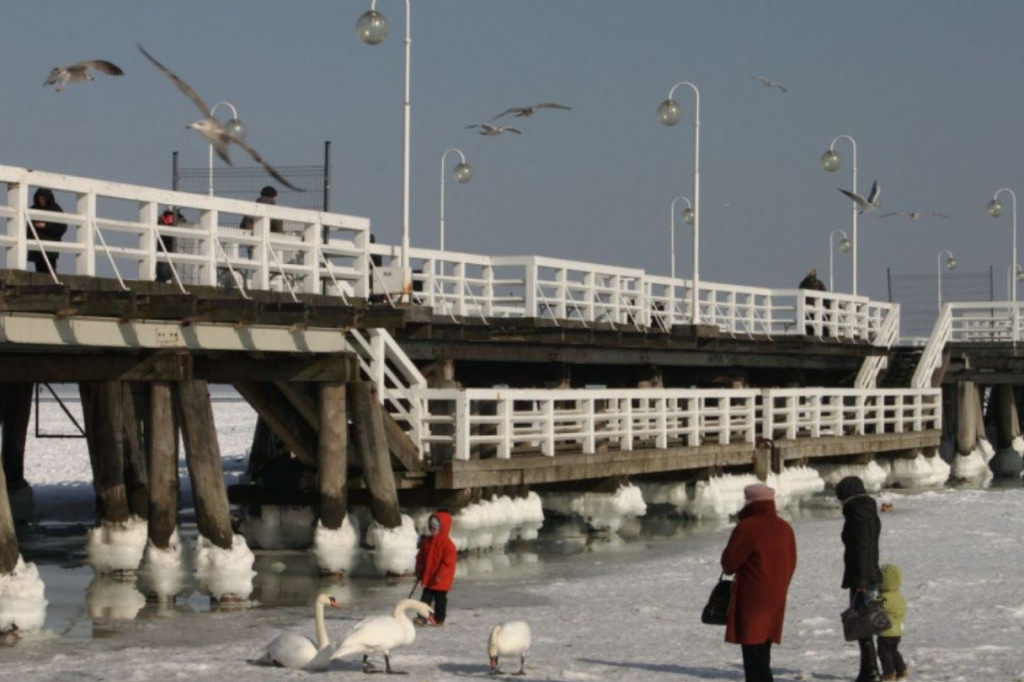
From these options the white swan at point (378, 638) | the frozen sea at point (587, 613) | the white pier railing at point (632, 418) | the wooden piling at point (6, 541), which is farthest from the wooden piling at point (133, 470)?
the white swan at point (378, 638)

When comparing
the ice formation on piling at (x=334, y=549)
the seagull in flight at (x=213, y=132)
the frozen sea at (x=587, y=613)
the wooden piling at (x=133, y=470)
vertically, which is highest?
the seagull in flight at (x=213, y=132)

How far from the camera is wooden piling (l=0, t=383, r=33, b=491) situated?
32.5 meters

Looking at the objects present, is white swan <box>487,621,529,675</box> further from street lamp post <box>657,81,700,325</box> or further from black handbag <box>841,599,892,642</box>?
street lamp post <box>657,81,700,325</box>

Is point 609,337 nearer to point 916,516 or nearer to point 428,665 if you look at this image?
point 916,516

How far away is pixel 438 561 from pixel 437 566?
56 millimetres

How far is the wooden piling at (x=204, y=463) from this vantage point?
822 inches

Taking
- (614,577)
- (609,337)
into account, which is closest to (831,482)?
(609,337)

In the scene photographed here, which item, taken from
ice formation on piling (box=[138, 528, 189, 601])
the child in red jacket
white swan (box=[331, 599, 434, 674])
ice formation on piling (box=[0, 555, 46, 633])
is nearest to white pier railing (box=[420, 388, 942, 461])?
ice formation on piling (box=[138, 528, 189, 601])

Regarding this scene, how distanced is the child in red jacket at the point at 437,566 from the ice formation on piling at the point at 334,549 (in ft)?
18.5

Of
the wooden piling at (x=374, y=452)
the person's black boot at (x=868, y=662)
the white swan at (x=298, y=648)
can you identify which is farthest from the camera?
the wooden piling at (x=374, y=452)

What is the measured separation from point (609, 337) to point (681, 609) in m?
15.6

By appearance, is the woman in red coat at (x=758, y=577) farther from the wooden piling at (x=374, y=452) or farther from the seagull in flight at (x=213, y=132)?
the wooden piling at (x=374, y=452)

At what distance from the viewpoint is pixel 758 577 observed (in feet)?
38.2

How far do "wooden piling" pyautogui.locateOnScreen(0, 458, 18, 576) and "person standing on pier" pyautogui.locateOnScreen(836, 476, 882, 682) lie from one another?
774cm
